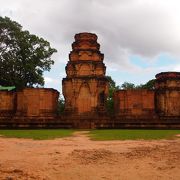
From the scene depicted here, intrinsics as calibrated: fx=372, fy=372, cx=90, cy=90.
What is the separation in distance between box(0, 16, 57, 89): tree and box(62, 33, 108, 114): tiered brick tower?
38.6 feet

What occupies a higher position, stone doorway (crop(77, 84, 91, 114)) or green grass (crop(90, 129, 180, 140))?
stone doorway (crop(77, 84, 91, 114))

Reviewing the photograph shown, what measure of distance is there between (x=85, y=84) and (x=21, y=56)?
1514 cm

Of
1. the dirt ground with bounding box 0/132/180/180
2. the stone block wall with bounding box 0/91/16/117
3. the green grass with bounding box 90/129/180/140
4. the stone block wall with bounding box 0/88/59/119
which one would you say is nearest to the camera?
the dirt ground with bounding box 0/132/180/180

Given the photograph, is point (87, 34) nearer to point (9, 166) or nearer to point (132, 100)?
point (132, 100)

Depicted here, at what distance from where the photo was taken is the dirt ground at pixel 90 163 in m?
9.45

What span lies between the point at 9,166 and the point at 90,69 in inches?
900

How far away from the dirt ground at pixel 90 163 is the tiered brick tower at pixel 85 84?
1801 cm

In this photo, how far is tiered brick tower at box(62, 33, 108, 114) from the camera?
31812 millimetres

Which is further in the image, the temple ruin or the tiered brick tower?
the tiered brick tower

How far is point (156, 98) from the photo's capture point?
3231cm

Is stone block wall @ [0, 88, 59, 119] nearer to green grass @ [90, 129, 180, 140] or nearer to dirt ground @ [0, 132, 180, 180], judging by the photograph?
green grass @ [90, 129, 180, 140]

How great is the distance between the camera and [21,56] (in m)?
44.5

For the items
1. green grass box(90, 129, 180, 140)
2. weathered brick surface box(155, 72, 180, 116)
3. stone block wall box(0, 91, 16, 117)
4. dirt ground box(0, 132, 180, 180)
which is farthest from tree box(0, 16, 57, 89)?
dirt ground box(0, 132, 180, 180)

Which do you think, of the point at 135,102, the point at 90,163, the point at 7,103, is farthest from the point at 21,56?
the point at 90,163
